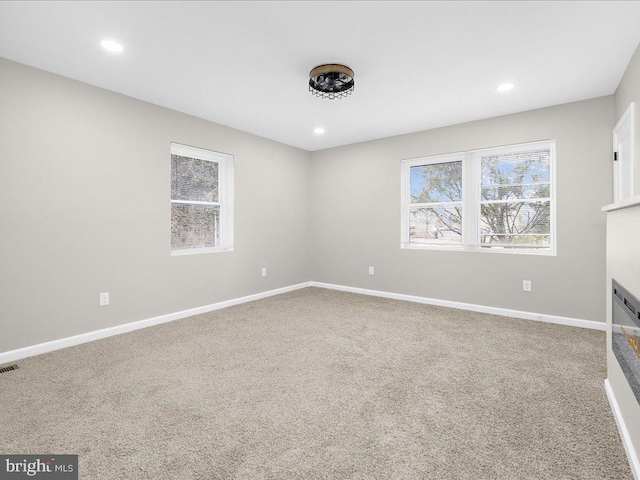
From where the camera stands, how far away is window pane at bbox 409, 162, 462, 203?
4371mm

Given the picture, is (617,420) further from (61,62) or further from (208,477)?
(61,62)

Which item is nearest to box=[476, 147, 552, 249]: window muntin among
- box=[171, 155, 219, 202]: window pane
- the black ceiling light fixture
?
the black ceiling light fixture

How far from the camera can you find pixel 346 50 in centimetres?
249

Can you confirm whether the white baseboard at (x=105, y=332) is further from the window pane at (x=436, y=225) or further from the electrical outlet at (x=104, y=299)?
the window pane at (x=436, y=225)

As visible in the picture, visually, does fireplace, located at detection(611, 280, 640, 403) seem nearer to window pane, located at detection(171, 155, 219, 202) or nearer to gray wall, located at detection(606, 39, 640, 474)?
gray wall, located at detection(606, 39, 640, 474)

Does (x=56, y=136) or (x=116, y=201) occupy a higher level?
(x=56, y=136)

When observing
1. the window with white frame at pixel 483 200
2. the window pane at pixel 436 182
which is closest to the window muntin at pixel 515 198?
the window with white frame at pixel 483 200

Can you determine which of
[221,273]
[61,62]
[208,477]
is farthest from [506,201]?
[61,62]

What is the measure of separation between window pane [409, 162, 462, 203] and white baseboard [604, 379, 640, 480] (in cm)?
286

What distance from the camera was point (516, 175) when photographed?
12.8 feet

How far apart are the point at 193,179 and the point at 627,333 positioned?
420 cm

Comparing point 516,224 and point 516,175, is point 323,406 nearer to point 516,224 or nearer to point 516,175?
point 516,224

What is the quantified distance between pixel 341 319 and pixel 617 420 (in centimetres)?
246

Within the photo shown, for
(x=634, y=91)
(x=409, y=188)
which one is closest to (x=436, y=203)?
(x=409, y=188)
